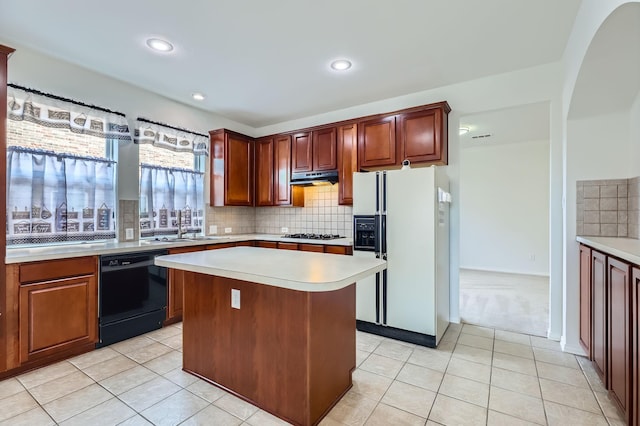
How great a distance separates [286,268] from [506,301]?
3.80 meters

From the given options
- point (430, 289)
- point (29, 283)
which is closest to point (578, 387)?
point (430, 289)

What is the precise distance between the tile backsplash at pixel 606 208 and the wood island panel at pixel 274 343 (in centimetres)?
213

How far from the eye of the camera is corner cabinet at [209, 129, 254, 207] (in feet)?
13.9

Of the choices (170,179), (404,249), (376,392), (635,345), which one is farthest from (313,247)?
(635,345)

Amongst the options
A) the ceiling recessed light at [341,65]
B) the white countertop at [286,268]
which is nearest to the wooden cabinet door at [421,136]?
the ceiling recessed light at [341,65]

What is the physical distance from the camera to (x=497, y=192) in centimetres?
613

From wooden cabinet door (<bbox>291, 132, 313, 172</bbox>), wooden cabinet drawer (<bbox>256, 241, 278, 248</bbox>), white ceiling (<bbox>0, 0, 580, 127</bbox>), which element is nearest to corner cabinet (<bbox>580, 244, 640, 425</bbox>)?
white ceiling (<bbox>0, 0, 580, 127</bbox>)

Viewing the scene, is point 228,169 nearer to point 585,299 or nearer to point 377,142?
point 377,142

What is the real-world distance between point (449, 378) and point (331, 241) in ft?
6.11

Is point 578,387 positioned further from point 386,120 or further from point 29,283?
point 29,283

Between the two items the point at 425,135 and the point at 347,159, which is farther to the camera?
the point at 347,159

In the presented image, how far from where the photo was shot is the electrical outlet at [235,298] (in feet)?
6.42

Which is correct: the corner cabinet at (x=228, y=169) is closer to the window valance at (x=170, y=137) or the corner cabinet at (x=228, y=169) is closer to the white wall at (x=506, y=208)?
the window valance at (x=170, y=137)

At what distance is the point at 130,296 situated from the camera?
114 inches
